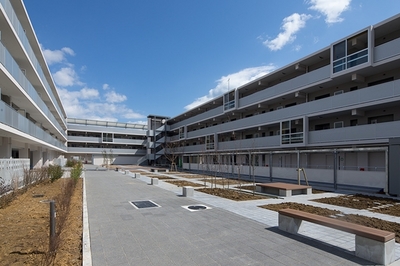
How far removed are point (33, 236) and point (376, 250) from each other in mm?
7828

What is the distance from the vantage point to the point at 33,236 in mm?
6340

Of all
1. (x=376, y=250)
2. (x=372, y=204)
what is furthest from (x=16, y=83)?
(x=372, y=204)

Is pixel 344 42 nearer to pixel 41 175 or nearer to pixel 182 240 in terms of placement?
pixel 182 240

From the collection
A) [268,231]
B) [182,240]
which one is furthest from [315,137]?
[182,240]

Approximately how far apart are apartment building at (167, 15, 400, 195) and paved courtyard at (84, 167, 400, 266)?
28.8 feet

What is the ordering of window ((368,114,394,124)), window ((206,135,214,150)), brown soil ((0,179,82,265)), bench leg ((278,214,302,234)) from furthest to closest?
window ((206,135,214,150)) < window ((368,114,394,124)) < bench leg ((278,214,302,234)) < brown soil ((0,179,82,265))

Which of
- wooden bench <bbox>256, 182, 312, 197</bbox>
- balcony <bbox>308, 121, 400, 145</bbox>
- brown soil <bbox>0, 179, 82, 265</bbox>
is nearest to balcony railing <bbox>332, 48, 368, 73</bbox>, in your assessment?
balcony <bbox>308, 121, 400, 145</bbox>

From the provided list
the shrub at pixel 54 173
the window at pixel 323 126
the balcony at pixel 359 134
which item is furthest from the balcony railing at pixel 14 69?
the window at pixel 323 126

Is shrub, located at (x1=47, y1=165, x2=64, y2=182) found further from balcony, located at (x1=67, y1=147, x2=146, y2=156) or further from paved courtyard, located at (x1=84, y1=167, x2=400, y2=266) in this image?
balcony, located at (x1=67, y1=147, x2=146, y2=156)

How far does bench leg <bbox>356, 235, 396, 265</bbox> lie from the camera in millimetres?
4680

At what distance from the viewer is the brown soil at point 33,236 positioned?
→ 16.0ft

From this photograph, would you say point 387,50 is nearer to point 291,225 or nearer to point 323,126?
point 323,126

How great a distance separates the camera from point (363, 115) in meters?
20.0

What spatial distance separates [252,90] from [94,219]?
96.6ft
